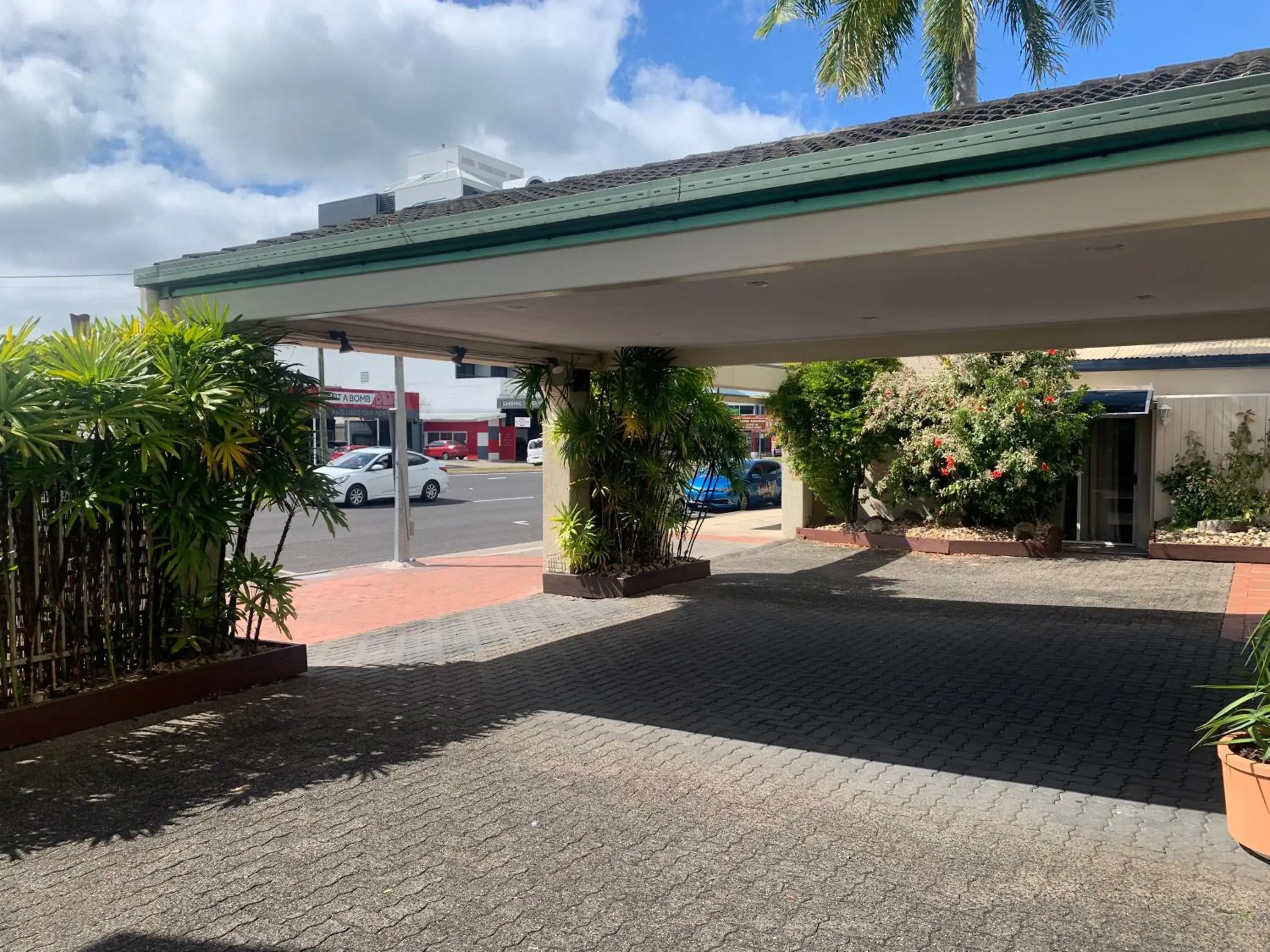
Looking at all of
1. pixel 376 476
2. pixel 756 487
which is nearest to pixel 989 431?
pixel 756 487

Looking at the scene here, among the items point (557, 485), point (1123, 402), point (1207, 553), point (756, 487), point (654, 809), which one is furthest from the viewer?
point (756, 487)

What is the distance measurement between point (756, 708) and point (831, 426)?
9.92 metres

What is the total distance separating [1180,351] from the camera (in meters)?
15.1

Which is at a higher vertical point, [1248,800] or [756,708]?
[1248,800]

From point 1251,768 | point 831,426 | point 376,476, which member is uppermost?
point 831,426

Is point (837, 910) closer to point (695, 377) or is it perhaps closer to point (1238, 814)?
point (1238, 814)

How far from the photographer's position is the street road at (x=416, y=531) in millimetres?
15281

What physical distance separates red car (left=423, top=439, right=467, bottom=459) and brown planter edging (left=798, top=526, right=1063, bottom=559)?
38.9 meters

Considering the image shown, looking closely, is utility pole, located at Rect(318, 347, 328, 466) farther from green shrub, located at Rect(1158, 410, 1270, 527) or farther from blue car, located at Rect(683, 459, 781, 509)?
blue car, located at Rect(683, 459, 781, 509)

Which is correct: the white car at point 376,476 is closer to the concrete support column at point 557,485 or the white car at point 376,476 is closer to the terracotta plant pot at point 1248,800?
the concrete support column at point 557,485

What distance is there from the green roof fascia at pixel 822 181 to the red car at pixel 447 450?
4628cm

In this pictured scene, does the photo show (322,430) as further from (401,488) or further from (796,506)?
(796,506)

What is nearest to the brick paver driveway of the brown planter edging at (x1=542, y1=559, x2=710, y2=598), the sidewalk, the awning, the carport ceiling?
the sidewalk

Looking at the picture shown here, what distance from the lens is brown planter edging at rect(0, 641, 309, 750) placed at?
18.1ft
